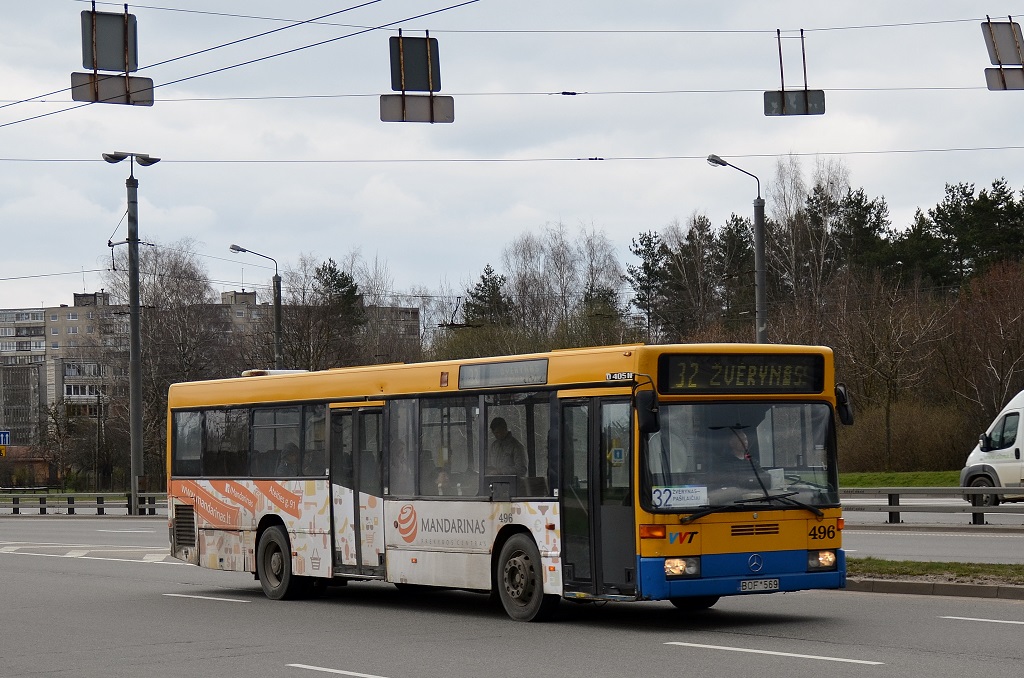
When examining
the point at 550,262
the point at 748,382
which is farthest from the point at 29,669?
the point at 550,262

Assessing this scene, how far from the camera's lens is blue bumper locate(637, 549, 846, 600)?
1283 cm

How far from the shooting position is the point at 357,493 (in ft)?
54.5

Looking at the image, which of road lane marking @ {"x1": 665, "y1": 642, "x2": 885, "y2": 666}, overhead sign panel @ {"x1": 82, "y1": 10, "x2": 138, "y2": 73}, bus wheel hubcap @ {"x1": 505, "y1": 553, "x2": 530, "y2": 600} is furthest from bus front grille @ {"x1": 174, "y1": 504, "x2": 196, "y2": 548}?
road lane marking @ {"x1": 665, "y1": 642, "x2": 885, "y2": 666}

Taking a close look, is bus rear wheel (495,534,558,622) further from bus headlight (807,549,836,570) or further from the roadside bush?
the roadside bush

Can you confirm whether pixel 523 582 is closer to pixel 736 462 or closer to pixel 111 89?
pixel 736 462

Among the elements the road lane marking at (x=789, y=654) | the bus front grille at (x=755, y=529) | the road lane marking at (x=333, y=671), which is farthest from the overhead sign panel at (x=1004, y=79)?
the road lane marking at (x=333, y=671)

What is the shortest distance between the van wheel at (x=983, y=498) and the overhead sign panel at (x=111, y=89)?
18262 mm

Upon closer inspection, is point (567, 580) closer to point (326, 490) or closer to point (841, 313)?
point (326, 490)

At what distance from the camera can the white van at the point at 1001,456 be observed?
32.1 m

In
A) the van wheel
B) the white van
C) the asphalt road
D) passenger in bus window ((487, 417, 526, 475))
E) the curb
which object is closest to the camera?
the asphalt road

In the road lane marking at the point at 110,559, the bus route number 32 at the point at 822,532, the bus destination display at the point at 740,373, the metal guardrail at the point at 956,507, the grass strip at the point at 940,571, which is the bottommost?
the road lane marking at the point at 110,559

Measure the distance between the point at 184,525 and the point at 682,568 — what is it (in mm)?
9009

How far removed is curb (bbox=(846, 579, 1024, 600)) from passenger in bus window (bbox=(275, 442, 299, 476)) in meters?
6.51

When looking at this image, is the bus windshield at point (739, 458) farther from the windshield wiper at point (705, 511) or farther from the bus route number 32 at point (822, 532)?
the bus route number 32 at point (822, 532)
